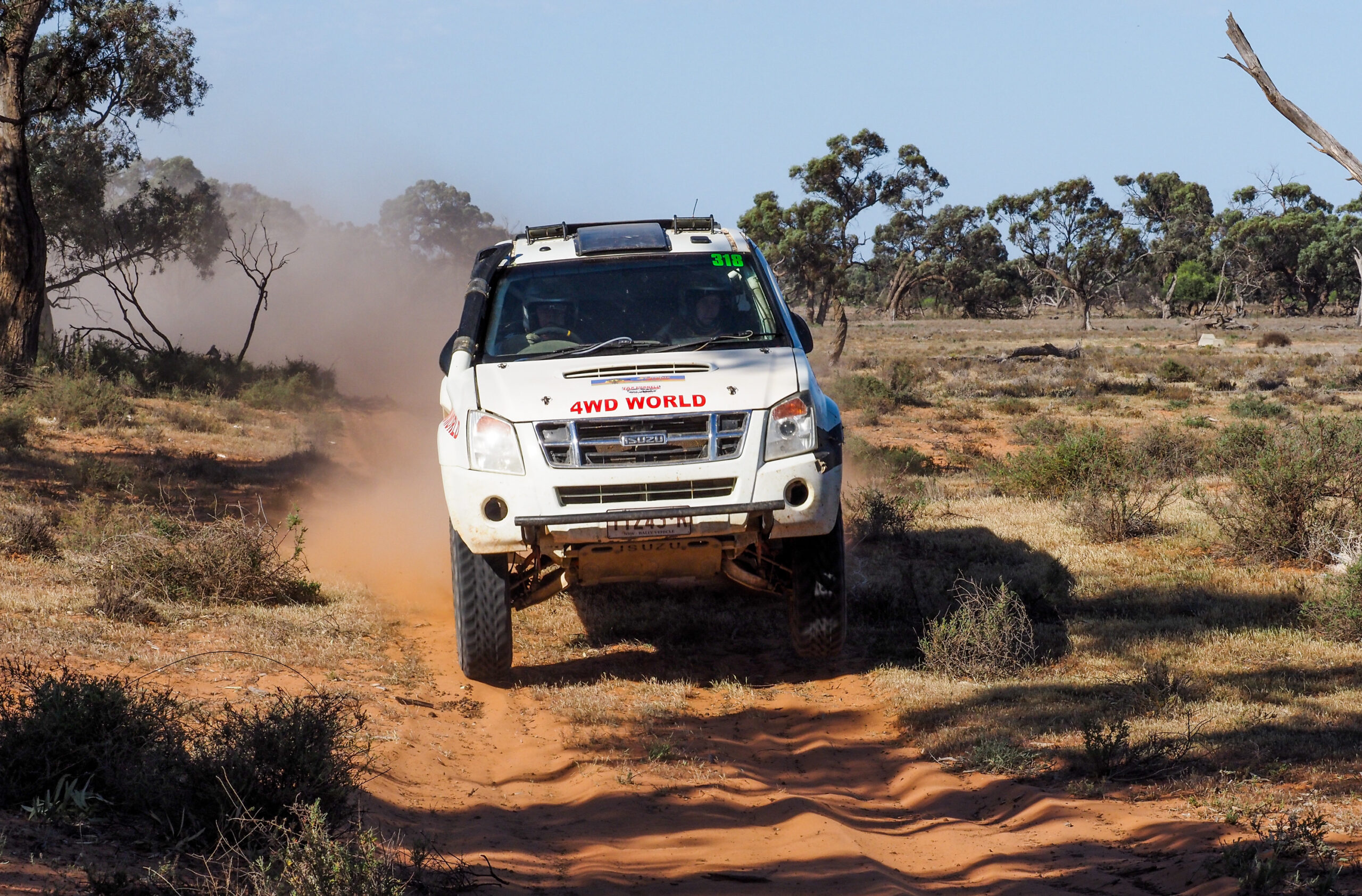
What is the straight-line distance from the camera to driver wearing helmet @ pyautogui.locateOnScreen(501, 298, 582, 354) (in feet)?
22.4

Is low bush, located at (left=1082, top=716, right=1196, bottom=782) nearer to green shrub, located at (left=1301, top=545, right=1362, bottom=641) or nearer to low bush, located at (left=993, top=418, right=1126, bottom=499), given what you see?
green shrub, located at (left=1301, top=545, right=1362, bottom=641)

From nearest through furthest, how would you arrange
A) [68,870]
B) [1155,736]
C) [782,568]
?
1. [68,870]
2. [1155,736]
3. [782,568]

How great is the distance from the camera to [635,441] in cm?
590

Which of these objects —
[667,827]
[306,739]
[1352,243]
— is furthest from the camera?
[1352,243]

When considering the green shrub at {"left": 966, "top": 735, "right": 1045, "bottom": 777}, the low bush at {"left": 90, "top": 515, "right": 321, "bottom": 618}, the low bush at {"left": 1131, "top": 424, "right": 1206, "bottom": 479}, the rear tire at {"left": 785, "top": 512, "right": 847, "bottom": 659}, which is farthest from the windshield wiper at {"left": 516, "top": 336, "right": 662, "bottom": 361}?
the low bush at {"left": 1131, "top": 424, "right": 1206, "bottom": 479}

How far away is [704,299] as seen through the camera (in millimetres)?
7168

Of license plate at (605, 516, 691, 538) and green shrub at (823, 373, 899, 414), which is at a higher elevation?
green shrub at (823, 373, 899, 414)

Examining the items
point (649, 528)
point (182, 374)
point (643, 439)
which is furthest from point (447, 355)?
point (182, 374)

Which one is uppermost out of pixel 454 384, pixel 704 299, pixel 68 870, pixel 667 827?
pixel 704 299

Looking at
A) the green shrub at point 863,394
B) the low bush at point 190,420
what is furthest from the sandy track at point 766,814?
the green shrub at point 863,394

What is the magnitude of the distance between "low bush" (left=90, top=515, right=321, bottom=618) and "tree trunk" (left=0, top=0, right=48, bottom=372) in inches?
415

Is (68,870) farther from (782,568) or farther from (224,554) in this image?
(224,554)

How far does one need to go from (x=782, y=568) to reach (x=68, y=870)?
4114mm

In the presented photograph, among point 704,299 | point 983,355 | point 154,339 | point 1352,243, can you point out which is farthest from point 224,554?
point 1352,243
